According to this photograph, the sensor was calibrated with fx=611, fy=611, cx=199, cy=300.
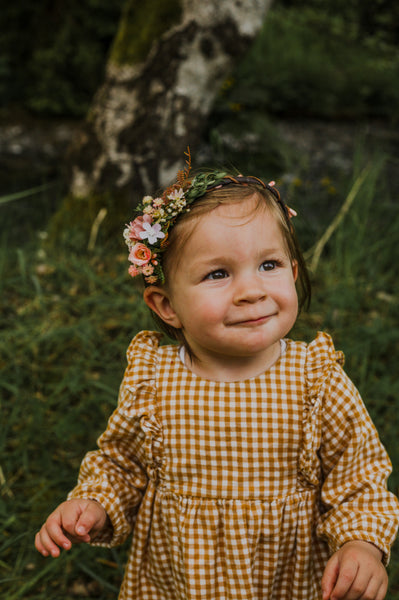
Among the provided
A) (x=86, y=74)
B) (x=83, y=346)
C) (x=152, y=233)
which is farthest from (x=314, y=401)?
(x=86, y=74)

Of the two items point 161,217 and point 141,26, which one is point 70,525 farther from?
point 141,26

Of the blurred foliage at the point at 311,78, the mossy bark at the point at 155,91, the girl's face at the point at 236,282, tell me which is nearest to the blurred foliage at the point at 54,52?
the blurred foliage at the point at 311,78

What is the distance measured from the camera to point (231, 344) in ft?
4.77

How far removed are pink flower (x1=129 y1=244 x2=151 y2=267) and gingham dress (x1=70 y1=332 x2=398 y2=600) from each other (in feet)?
0.99

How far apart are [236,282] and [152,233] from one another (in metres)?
0.24

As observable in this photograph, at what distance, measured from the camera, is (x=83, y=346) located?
283cm

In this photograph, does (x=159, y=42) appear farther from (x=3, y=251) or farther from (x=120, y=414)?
(x=120, y=414)

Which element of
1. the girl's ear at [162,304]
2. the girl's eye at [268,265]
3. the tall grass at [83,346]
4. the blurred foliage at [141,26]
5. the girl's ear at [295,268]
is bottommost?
the tall grass at [83,346]

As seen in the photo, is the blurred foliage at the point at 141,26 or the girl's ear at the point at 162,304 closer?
the girl's ear at the point at 162,304

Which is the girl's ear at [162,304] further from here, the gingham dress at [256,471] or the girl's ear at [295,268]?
the girl's ear at [295,268]

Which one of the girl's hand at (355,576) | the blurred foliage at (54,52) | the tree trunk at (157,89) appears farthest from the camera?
the blurred foliage at (54,52)

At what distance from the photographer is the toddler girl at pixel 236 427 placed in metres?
1.45

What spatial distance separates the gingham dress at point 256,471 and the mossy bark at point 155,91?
82.1 inches

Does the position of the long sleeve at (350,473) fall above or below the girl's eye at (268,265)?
below
